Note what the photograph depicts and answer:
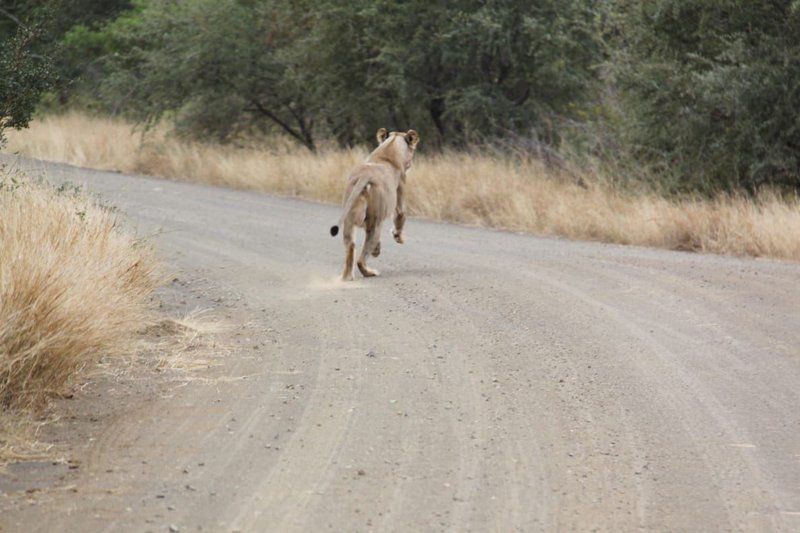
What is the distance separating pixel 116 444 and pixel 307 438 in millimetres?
997

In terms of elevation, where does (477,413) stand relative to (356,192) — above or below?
below

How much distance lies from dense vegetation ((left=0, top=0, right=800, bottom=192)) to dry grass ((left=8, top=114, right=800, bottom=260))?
1005 mm

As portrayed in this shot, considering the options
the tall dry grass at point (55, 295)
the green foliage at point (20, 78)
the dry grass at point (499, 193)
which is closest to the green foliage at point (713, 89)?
the dry grass at point (499, 193)

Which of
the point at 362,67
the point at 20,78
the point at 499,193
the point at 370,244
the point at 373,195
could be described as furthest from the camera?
the point at 362,67

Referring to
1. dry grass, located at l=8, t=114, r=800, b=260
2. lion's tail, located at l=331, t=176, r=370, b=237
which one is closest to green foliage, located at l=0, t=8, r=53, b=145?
lion's tail, located at l=331, t=176, r=370, b=237

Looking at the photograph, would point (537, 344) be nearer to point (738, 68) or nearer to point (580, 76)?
point (738, 68)

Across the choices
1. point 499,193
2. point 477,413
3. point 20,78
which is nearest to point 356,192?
point 20,78

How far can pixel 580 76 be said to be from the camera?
2538 centimetres

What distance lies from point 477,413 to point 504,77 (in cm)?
1941

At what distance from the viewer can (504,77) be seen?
86.8ft

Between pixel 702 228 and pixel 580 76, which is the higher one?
pixel 580 76

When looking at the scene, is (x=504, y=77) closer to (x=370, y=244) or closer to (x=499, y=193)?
(x=499, y=193)

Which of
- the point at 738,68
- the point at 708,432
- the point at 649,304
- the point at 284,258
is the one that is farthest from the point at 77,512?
the point at 738,68

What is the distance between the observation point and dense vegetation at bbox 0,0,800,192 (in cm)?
1875
